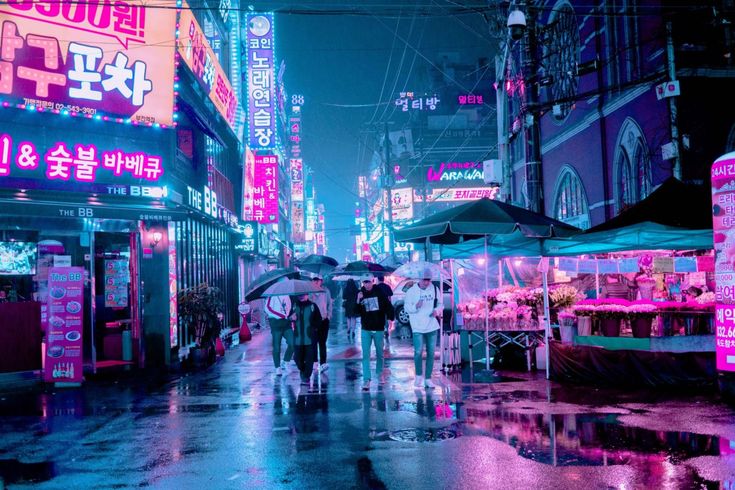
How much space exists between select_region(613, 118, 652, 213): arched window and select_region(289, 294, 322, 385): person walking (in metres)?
10.9

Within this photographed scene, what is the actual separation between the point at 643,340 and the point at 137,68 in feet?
38.8

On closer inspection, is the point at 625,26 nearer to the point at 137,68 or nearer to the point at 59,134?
the point at 137,68

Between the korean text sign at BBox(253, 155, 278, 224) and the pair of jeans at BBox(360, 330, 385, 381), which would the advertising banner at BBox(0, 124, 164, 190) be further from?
the korean text sign at BBox(253, 155, 278, 224)

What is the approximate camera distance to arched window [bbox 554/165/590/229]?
25.2 meters

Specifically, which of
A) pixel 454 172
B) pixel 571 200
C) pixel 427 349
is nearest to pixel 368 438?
pixel 427 349

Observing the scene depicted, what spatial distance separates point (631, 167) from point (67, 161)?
1591 centimetres

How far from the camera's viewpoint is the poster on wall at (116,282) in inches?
675

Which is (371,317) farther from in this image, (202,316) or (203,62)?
(203,62)

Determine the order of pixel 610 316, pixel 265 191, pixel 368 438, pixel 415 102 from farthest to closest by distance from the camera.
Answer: pixel 415 102 → pixel 265 191 → pixel 610 316 → pixel 368 438

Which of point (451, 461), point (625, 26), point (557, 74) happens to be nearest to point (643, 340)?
point (451, 461)

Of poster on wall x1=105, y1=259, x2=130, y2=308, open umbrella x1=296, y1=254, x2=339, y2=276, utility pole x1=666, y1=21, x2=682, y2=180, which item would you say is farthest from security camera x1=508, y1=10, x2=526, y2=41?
open umbrella x1=296, y1=254, x2=339, y2=276

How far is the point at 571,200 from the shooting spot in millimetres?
Answer: 26672

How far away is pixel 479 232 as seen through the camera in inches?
508

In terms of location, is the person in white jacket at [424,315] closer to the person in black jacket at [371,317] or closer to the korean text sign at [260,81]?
the person in black jacket at [371,317]
